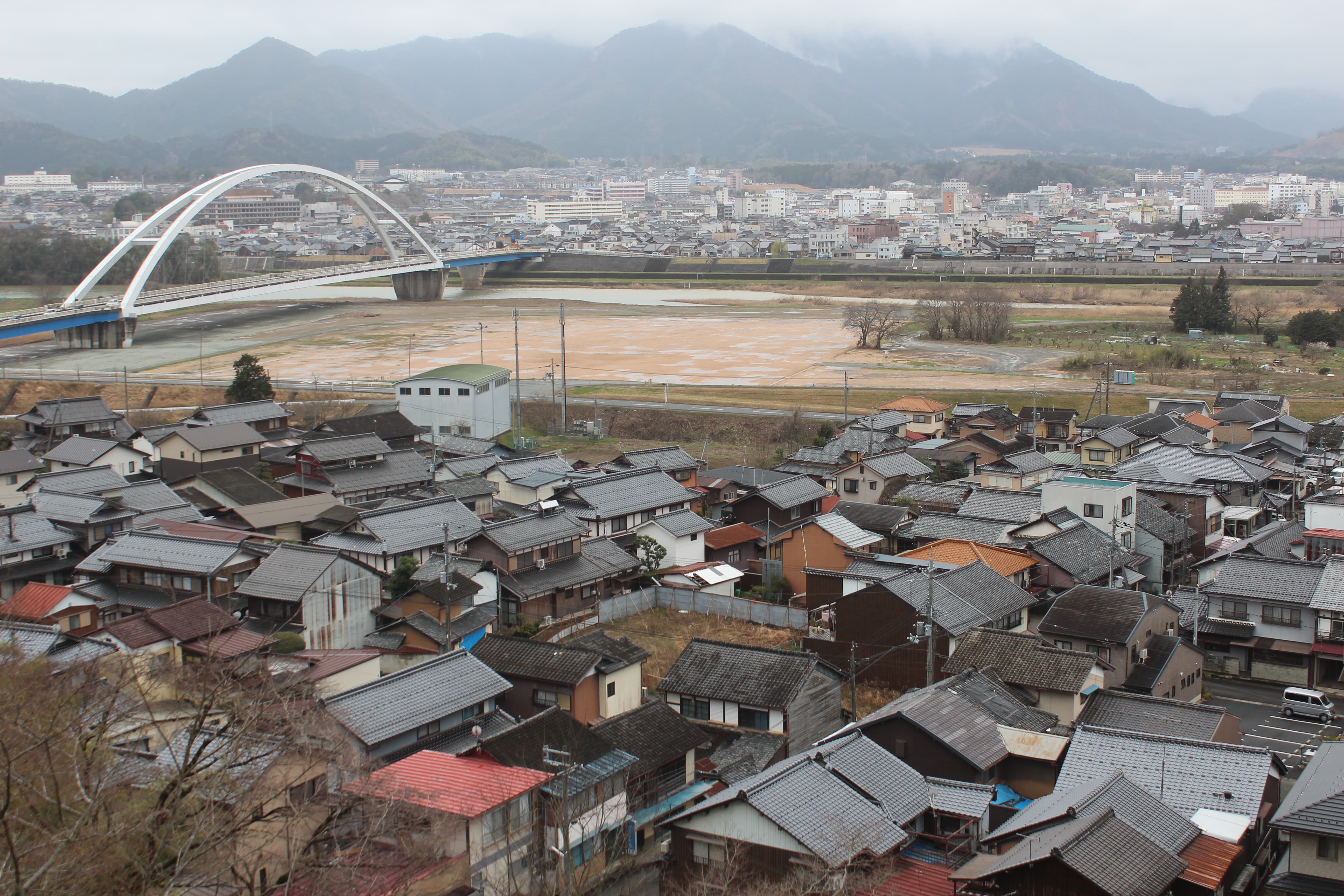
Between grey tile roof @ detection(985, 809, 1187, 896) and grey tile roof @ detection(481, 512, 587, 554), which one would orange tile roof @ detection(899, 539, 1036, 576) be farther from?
grey tile roof @ detection(985, 809, 1187, 896)

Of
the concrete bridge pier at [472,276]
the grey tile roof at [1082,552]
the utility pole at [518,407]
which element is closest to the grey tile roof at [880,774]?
the grey tile roof at [1082,552]

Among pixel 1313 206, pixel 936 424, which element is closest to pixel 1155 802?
pixel 936 424

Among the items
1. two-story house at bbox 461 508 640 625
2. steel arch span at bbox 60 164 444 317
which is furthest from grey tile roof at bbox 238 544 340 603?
steel arch span at bbox 60 164 444 317

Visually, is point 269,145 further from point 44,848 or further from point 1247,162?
point 44,848

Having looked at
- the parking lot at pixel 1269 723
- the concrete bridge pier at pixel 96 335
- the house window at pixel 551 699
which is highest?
the concrete bridge pier at pixel 96 335

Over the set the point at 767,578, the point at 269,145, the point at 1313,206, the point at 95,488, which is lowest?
the point at 767,578

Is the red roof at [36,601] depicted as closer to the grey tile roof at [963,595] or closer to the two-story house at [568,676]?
the two-story house at [568,676]

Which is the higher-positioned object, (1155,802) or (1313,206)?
(1313,206)
